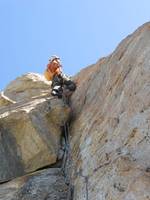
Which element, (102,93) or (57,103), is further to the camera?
(57,103)

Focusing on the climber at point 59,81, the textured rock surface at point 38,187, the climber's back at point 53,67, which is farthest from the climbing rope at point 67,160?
the climber's back at point 53,67

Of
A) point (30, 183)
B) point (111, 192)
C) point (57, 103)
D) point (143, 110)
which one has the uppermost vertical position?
point (57, 103)

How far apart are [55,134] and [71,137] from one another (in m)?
0.85

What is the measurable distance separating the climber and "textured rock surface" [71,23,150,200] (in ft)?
7.60

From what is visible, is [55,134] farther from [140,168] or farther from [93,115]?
[140,168]

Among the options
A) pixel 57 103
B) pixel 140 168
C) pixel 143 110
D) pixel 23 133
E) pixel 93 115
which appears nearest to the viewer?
pixel 140 168

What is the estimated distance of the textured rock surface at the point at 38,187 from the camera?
15.2m

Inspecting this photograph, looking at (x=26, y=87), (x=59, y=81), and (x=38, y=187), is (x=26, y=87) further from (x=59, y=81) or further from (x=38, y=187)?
(x=38, y=187)

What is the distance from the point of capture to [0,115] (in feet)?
62.1

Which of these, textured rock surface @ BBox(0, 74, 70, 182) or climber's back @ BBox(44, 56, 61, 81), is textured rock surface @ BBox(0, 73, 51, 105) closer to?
climber's back @ BBox(44, 56, 61, 81)

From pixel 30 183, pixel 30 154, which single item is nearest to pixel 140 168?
pixel 30 183

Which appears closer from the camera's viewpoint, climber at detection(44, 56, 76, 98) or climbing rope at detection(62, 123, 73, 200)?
climbing rope at detection(62, 123, 73, 200)

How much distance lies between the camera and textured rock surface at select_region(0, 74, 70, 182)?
57.2ft

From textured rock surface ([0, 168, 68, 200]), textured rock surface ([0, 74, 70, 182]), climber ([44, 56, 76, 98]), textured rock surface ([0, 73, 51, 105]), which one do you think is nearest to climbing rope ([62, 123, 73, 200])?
textured rock surface ([0, 168, 68, 200])
